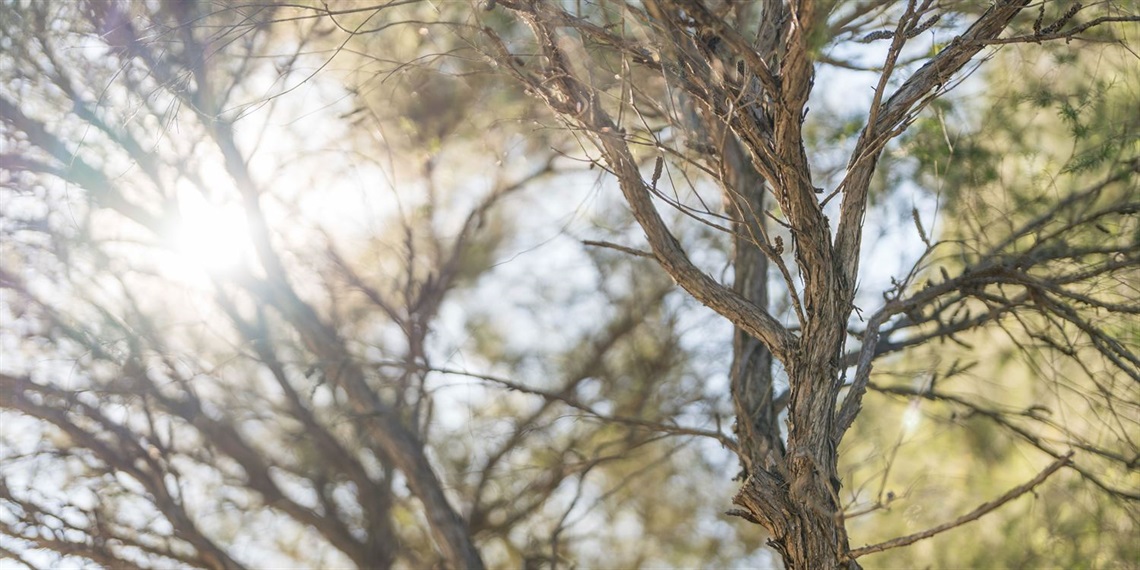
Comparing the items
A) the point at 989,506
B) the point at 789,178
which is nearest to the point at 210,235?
the point at 789,178

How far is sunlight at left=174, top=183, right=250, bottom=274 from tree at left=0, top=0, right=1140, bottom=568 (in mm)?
22

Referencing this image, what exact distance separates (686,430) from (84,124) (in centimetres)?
275

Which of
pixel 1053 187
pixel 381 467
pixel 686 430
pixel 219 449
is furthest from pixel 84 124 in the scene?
pixel 1053 187

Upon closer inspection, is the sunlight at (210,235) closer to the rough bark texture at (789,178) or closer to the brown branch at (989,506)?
the rough bark texture at (789,178)

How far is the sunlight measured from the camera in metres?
4.52

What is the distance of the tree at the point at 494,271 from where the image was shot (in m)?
2.60

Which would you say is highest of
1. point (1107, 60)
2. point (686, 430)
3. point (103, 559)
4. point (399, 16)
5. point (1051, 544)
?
point (399, 16)

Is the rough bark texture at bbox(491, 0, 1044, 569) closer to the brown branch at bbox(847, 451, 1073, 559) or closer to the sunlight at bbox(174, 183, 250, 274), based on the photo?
the brown branch at bbox(847, 451, 1073, 559)

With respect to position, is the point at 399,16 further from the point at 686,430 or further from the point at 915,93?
the point at 915,93

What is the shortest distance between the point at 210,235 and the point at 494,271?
168cm

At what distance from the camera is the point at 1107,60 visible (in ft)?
13.1

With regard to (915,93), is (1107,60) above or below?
above

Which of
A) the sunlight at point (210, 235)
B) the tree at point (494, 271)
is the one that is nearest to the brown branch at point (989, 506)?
the tree at point (494, 271)

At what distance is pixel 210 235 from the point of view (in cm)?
460
